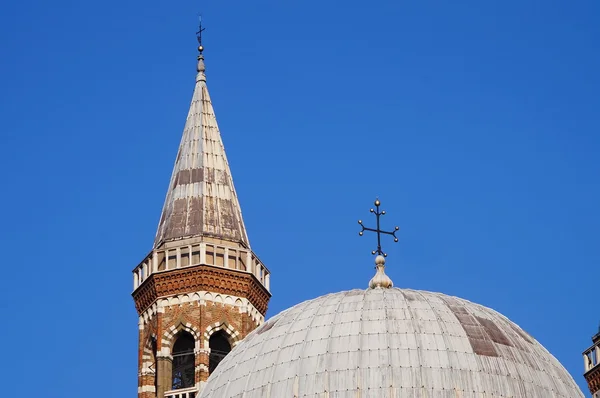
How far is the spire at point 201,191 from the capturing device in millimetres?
61094

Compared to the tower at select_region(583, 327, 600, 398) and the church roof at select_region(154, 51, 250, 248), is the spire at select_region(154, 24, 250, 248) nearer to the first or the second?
the church roof at select_region(154, 51, 250, 248)

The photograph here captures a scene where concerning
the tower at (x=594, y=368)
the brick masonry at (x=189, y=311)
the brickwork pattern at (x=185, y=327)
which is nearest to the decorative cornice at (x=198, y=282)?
the brick masonry at (x=189, y=311)

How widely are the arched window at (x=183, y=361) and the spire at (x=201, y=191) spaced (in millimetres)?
3490

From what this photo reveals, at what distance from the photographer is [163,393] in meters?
57.9

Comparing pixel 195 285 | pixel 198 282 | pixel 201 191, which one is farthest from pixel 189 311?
pixel 201 191

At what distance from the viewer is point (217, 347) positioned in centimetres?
5956

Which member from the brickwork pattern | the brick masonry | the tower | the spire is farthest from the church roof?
the tower

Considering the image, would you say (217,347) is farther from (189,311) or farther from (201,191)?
(201,191)

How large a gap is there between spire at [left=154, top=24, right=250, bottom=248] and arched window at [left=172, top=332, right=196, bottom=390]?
3.49 m

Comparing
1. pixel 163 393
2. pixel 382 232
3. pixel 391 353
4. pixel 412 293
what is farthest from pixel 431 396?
pixel 163 393

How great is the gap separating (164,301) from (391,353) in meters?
21.2

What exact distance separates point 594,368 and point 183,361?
15.4m

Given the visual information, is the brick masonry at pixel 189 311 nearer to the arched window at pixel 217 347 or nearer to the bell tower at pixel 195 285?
the bell tower at pixel 195 285

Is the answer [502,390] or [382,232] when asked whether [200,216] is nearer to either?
[382,232]
